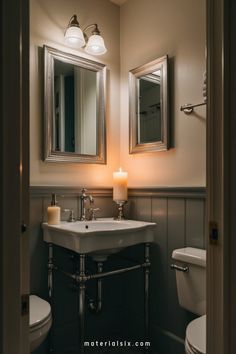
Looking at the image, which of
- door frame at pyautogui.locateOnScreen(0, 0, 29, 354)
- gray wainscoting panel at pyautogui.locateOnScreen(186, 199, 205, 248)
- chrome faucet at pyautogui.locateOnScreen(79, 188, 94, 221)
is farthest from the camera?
chrome faucet at pyautogui.locateOnScreen(79, 188, 94, 221)

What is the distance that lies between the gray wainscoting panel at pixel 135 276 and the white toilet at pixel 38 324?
325 mm

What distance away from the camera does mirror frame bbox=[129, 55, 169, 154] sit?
188 centimetres

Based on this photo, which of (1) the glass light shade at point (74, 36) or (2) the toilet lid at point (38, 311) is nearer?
(2) the toilet lid at point (38, 311)

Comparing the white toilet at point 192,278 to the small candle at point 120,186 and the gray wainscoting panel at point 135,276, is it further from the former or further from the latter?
the small candle at point 120,186

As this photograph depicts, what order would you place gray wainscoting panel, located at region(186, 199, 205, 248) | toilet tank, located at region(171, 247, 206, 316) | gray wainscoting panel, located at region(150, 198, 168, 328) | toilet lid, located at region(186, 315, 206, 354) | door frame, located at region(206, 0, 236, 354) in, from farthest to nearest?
1. gray wainscoting panel, located at region(150, 198, 168, 328)
2. gray wainscoting panel, located at region(186, 199, 205, 248)
3. toilet tank, located at region(171, 247, 206, 316)
4. toilet lid, located at region(186, 315, 206, 354)
5. door frame, located at region(206, 0, 236, 354)

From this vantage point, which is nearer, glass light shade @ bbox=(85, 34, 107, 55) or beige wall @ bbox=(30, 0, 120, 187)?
beige wall @ bbox=(30, 0, 120, 187)

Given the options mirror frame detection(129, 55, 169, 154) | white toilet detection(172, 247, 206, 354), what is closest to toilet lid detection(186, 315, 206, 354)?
white toilet detection(172, 247, 206, 354)

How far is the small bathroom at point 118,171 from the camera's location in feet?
5.56

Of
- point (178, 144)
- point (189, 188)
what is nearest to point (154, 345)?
point (189, 188)

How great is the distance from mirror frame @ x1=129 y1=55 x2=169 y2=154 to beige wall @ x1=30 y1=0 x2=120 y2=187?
16cm

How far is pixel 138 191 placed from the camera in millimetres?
2086

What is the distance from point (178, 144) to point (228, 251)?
1.16 m

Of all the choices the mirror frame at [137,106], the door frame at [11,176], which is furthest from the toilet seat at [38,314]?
the mirror frame at [137,106]

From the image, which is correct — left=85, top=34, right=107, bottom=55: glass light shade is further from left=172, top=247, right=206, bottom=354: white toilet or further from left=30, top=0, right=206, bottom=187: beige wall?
left=172, top=247, right=206, bottom=354: white toilet
